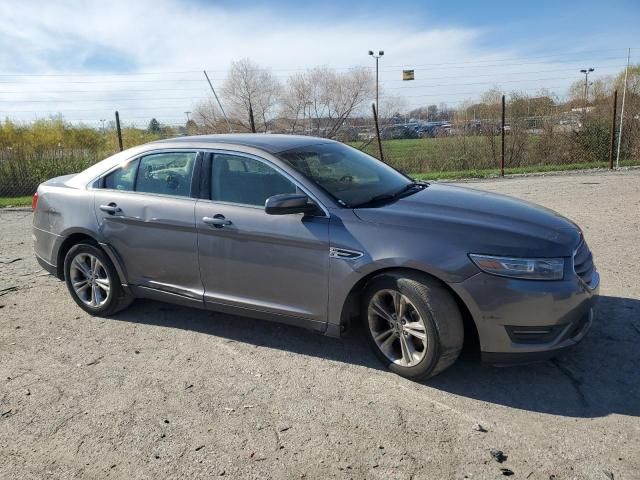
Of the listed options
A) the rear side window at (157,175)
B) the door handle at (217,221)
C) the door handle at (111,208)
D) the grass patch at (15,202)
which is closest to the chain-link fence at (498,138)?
the grass patch at (15,202)

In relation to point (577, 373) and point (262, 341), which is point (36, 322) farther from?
point (577, 373)

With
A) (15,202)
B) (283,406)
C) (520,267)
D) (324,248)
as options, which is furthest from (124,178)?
(15,202)

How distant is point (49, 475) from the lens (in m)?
2.75

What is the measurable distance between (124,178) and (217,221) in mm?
1250

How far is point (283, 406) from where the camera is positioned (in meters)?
3.31

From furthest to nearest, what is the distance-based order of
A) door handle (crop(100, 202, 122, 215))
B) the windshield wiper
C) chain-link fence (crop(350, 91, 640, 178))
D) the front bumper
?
1. chain-link fence (crop(350, 91, 640, 178))
2. door handle (crop(100, 202, 122, 215))
3. the windshield wiper
4. the front bumper

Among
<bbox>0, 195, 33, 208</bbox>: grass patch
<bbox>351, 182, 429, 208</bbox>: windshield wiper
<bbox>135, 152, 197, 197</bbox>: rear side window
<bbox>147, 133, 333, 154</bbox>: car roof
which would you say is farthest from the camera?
<bbox>0, 195, 33, 208</bbox>: grass patch

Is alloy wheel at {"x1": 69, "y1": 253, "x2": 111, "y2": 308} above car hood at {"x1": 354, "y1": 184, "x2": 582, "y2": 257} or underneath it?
underneath

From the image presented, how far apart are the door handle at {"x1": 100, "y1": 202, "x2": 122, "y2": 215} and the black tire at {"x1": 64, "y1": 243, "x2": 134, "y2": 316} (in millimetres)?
390

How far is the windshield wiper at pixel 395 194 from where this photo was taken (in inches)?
152

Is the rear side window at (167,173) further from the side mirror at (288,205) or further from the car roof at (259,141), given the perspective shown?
the side mirror at (288,205)

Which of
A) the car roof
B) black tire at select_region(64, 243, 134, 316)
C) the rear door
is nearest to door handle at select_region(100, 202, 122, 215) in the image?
the rear door

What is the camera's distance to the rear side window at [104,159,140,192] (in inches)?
184

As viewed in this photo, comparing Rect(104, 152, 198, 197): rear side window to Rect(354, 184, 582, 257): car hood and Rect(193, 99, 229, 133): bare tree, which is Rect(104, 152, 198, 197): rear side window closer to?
Rect(354, 184, 582, 257): car hood
